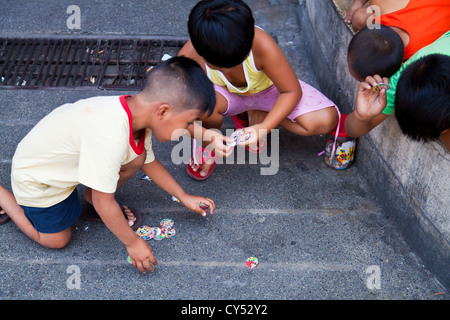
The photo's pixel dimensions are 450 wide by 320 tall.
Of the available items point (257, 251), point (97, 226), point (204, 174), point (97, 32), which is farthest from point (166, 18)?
point (257, 251)

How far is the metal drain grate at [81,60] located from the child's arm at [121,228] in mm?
1390

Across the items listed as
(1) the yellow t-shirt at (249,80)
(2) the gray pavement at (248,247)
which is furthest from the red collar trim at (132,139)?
(1) the yellow t-shirt at (249,80)

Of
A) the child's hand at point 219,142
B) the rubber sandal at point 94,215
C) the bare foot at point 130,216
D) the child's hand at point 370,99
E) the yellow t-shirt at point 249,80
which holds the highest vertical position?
the child's hand at point 370,99

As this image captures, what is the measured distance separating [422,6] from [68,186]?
180 centimetres

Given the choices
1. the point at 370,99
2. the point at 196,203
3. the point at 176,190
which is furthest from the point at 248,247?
the point at 370,99

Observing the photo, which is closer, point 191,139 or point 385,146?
point 385,146

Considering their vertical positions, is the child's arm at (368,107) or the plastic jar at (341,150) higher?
the child's arm at (368,107)

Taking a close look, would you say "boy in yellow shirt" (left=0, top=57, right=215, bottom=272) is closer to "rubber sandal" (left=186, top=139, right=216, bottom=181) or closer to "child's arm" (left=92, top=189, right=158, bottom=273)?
"child's arm" (left=92, top=189, right=158, bottom=273)

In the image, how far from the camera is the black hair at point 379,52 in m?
1.95

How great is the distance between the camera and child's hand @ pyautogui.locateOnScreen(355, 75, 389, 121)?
1901 millimetres

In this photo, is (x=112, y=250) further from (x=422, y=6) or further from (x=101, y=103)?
(x=422, y=6)

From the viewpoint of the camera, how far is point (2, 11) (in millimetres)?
3660

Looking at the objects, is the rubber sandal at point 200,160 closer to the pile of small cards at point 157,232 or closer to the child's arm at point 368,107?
the pile of small cards at point 157,232

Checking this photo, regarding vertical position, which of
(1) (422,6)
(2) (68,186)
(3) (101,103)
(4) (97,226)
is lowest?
(4) (97,226)
